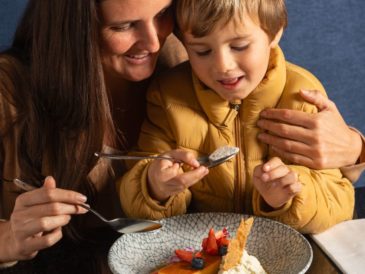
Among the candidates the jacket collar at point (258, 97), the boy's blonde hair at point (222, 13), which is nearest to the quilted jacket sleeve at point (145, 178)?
the jacket collar at point (258, 97)

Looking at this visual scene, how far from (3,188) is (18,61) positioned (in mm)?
264

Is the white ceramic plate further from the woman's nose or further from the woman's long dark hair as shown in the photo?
the woman's nose

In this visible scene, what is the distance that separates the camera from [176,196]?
1.33 meters

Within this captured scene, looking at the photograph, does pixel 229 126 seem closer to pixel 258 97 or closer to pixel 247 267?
pixel 258 97

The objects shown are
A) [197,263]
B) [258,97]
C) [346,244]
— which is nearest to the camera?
[197,263]

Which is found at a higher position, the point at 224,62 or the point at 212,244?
the point at 224,62

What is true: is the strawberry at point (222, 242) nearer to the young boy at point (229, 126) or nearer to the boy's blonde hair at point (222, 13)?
the young boy at point (229, 126)

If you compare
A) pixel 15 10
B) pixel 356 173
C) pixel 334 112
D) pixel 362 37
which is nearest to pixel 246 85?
pixel 334 112

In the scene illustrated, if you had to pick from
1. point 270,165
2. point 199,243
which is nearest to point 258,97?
point 270,165

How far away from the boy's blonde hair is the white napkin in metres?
0.39

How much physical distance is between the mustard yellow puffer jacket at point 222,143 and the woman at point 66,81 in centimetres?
8

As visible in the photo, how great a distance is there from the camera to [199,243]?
127 centimetres

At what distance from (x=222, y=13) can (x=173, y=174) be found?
0.99 ft

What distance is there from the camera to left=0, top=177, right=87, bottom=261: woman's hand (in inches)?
44.5
